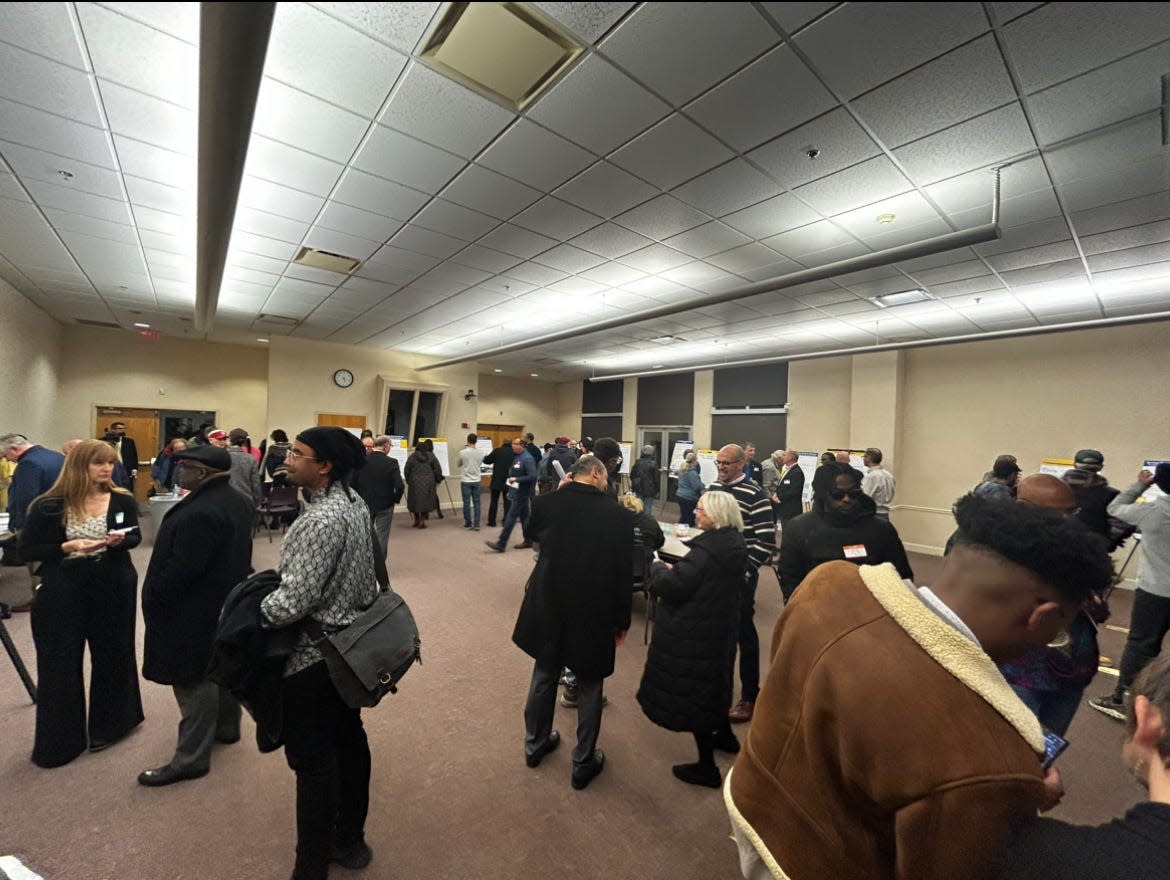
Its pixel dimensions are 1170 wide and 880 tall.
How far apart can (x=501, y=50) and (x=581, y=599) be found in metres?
2.44

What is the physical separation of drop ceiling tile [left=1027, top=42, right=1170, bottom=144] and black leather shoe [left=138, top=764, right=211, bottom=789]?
493 centimetres

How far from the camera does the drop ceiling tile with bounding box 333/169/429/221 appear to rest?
3240 mm

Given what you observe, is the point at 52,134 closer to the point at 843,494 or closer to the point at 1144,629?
the point at 843,494

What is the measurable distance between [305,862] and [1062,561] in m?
2.26

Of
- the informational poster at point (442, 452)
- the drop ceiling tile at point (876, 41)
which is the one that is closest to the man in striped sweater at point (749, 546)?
the drop ceiling tile at point (876, 41)

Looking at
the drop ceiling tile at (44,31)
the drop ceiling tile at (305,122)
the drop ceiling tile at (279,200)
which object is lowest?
the drop ceiling tile at (44,31)

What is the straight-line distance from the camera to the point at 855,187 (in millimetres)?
3125

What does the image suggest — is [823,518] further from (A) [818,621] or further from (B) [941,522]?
(B) [941,522]

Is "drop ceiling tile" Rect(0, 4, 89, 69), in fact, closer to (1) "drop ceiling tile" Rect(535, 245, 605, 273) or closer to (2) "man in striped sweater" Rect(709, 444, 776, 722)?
(1) "drop ceiling tile" Rect(535, 245, 605, 273)

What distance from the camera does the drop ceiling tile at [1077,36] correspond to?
1810mm

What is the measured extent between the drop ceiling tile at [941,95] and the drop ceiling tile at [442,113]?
6.03 feet

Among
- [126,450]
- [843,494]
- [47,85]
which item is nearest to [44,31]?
[47,85]

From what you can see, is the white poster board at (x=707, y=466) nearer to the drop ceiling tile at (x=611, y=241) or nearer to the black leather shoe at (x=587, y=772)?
the drop ceiling tile at (x=611, y=241)

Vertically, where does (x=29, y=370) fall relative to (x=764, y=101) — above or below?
below
